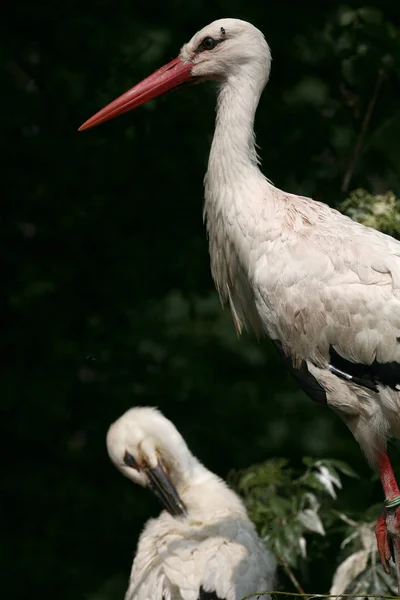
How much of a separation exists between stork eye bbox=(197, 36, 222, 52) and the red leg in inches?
51.8

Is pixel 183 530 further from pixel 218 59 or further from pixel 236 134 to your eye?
pixel 218 59

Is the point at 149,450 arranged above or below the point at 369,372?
above

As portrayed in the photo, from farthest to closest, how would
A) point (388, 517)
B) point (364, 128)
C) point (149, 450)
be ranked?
point (364, 128) < point (149, 450) < point (388, 517)

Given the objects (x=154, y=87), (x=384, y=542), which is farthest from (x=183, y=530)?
(x=154, y=87)

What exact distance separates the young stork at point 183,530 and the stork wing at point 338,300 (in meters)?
0.81

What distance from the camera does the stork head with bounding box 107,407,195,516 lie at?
4809 mm

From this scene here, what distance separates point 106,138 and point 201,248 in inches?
24.2

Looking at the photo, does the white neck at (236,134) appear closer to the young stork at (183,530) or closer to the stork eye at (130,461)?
the young stork at (183,530)

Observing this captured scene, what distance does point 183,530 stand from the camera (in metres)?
4.33

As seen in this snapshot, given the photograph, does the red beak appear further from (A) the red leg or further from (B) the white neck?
(A) the red leg

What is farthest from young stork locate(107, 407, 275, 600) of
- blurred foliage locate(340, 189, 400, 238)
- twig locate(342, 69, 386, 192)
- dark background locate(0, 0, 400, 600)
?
twig locate(342, 69, 386, 192)

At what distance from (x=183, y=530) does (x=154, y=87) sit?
145 centimetres

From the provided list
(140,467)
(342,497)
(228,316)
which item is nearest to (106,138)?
(228,316)

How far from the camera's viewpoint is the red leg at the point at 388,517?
3684mm
